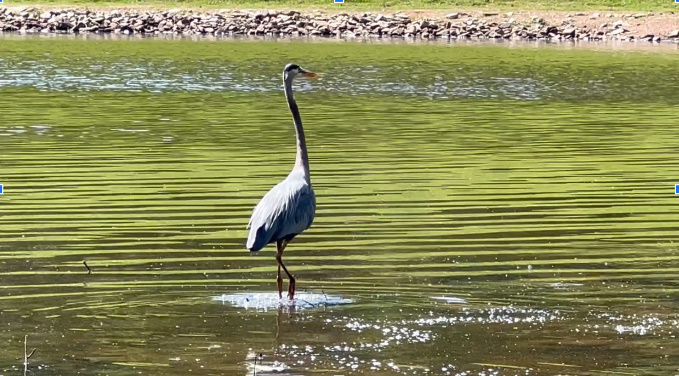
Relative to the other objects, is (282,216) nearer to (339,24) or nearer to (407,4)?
(339,24)

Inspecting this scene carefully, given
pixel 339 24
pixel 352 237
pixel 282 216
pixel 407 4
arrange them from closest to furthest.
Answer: pixel 282 216 < pixel 352 237 < pixel 339 24 < pixel 407 4

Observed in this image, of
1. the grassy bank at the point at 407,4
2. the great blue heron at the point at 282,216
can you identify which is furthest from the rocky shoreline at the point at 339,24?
the great blue heron at the point at 282,216

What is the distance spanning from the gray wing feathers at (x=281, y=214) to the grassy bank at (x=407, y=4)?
177 feet

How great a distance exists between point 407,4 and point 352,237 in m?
53.3

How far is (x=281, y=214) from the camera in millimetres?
11078

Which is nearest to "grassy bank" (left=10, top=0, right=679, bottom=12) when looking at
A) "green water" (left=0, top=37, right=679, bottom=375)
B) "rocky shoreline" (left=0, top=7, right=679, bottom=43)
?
"rocky shoreline" (left=0, top=7, right=679, bottom=43)

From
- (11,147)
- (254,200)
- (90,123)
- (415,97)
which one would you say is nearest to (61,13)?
(415,97)

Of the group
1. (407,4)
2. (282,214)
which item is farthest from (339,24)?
(282,214)

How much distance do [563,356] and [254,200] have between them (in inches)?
287

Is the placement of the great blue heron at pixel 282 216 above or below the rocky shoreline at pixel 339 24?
above

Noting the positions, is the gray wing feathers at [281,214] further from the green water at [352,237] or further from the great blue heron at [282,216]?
the green water at [352,237]

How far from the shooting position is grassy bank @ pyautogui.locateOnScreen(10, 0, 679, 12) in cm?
6456

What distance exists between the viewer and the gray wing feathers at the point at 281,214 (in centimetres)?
1095

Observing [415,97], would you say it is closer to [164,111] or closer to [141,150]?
[164,111]
